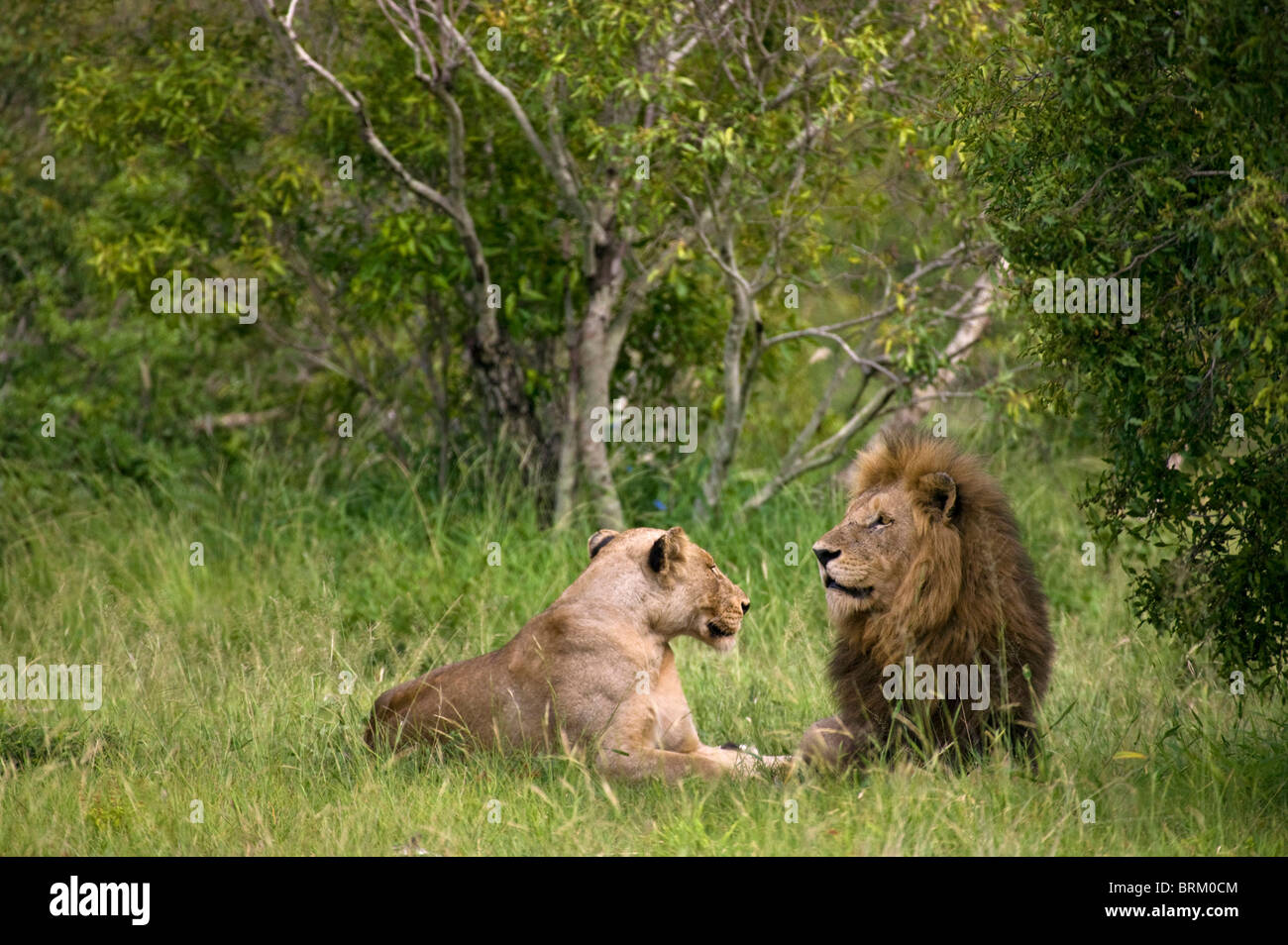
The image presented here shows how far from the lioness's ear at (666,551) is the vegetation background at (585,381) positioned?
0.97 m

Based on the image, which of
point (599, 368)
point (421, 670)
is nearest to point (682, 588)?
point (421, 670)

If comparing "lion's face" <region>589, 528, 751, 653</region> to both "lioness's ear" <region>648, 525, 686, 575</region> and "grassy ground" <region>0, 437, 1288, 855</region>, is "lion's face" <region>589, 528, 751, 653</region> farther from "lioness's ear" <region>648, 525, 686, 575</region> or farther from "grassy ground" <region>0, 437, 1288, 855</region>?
"grassy ground" <region>0, 437, 1288, 855</region>

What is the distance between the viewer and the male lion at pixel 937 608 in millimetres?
5668

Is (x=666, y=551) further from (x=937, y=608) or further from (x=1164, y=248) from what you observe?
(x=1164, y=248)

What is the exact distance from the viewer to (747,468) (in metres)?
12.2

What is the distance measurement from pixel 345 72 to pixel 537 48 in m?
1.83

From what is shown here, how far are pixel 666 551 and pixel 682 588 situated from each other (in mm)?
188

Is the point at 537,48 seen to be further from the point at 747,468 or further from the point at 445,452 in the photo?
the point at 747,468

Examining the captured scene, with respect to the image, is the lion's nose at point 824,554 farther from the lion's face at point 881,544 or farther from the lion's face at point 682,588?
the lion's face at point 682,588

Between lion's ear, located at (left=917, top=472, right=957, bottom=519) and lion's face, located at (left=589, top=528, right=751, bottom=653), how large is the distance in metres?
0.98

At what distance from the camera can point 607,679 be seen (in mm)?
6109
